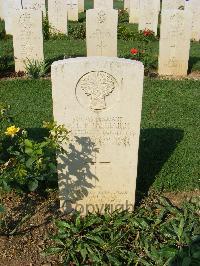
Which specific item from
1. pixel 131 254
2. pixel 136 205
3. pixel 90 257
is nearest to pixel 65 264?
pixel 90 257

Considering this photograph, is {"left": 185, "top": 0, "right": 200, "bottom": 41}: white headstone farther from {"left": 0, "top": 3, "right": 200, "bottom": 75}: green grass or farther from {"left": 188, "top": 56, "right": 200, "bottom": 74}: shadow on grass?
{"left": 188, "top": 56, "right": 200, "bottom": 74}: shadow on grass

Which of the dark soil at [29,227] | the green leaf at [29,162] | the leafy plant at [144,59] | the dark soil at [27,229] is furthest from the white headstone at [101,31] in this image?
the green leaf at [29,162]

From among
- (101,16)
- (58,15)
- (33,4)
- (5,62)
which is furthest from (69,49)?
(33,4)

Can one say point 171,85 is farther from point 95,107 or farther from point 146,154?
point 95,107

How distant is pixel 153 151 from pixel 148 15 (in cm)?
951

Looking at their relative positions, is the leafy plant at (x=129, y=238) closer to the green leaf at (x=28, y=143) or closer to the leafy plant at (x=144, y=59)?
the green leaf at (x=28, y=143)

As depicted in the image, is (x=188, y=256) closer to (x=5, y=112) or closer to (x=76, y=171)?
(x=76, y=171)

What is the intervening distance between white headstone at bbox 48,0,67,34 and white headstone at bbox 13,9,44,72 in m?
4.92

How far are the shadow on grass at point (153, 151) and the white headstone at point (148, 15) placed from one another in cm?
843

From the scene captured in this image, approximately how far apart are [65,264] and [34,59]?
7079mm

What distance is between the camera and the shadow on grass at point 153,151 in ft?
17.0

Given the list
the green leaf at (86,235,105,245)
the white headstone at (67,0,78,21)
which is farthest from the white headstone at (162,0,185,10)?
the green leaf at (86,235,105,245)

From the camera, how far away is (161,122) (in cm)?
710

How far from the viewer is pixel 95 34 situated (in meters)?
10.2
